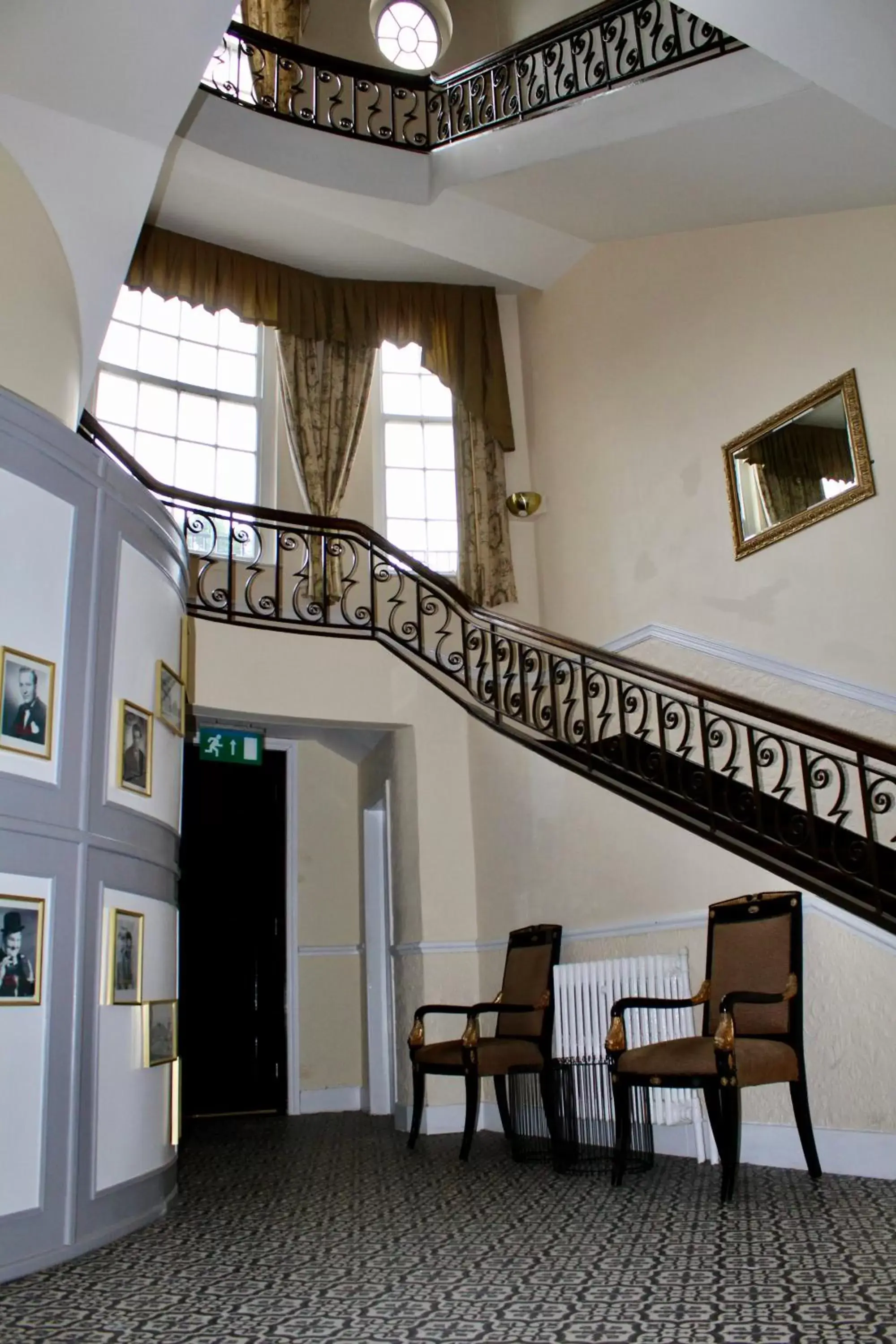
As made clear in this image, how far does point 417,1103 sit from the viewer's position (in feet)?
17.3

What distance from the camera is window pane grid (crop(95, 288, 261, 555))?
8.50 meters

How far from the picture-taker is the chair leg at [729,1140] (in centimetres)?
350

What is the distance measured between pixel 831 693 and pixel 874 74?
2971 mm

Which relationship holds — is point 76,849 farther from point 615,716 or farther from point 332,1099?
point 332,1099

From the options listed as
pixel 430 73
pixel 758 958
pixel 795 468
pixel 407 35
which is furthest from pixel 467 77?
pixel 758 958

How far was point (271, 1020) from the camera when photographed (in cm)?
779

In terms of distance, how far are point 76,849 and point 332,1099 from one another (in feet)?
16.5

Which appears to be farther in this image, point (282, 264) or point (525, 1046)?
point (282, 264)

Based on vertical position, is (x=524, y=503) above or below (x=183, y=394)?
below

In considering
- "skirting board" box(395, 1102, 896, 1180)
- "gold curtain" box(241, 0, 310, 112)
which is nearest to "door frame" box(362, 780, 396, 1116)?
"skirting board" box(395, 1102, 896, 1180)

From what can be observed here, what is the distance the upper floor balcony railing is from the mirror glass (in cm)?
218

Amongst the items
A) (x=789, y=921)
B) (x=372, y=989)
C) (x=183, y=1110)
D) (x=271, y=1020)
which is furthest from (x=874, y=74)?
(x=183, y=1110)

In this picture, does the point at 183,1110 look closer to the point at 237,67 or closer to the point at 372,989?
the point at 372,989

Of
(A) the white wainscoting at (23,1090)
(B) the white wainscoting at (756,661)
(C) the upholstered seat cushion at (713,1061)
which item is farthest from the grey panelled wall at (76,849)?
(B) the white wainscoting at (756,661)
